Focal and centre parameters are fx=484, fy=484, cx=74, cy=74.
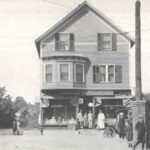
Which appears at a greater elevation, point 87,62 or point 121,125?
point 87,62

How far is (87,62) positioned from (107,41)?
2.37 m

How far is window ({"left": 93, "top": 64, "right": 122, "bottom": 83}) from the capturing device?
1542 inches

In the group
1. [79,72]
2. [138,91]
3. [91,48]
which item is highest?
[91,48]

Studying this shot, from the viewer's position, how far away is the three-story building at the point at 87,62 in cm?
3903

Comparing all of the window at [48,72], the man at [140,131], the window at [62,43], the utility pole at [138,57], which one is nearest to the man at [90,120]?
the window at [48,72]

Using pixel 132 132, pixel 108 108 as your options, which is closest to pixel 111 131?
pixel 132 132

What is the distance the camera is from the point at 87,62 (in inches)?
1551

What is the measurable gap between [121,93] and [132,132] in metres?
18.1

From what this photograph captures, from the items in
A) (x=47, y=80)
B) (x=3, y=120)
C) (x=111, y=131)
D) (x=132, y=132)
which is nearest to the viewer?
(x=132, y=132)

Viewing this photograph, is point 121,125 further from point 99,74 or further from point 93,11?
point 93,11

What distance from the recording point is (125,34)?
39.5 metres

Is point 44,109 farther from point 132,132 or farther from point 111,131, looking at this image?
point 132,132

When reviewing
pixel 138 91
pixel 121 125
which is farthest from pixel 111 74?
pixel 138 91

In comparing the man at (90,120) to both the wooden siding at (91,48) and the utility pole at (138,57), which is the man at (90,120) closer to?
the wooden siding at (91,48)
